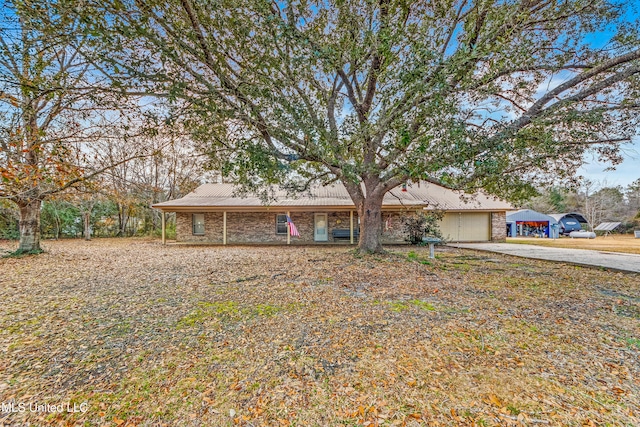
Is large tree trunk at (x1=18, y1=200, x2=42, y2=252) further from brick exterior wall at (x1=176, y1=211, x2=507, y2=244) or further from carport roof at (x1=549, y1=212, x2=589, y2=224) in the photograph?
carport roof at (x1=549, y1=212, x2=589, y2=224)

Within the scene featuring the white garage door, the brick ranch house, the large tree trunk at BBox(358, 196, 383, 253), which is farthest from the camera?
the white garage door

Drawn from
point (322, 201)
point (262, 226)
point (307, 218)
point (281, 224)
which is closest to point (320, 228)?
point (307, 218)

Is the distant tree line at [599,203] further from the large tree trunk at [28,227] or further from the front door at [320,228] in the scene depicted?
the large tree trunk at [28,227]

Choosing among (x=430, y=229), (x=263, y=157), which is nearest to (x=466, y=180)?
(x=263, y=157)

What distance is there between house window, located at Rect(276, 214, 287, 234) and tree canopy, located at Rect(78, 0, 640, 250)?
8675mm

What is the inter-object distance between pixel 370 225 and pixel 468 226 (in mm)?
9932

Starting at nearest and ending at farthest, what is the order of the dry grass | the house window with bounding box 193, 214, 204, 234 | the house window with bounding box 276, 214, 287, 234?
the dry grass → the house window with bounding box 276, 214, 287, 234 → the house window with bounding box 193, 214, 204, 234

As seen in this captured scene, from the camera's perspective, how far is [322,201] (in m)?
14.5

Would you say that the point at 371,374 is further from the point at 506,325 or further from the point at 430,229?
the point at 430,229

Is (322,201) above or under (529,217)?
above

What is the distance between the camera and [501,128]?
5594 millimetres

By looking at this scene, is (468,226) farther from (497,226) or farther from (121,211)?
(121,211)

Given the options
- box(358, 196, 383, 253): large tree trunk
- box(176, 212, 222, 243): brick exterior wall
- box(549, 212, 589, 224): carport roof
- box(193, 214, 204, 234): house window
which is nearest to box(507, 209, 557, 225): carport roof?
box(549, 212, 589, 224): carport roof

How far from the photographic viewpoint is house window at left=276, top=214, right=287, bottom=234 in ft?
51.4
